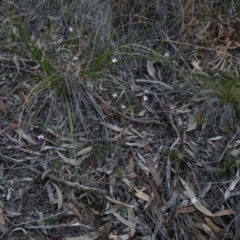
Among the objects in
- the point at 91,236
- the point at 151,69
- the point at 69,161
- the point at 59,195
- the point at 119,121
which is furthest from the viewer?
the point at 151,69

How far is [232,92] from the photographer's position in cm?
268

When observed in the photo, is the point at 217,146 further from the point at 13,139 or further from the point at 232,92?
the point at 13,139

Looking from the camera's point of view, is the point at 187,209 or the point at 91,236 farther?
the point at 187,209

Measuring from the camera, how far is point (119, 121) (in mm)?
2646

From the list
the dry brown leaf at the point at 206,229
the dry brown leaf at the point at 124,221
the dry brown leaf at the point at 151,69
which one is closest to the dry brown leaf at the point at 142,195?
the dry brown leaf at the point at 124,221

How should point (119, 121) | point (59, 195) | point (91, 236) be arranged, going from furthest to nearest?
point (119, 121) → point (59, 195) → point (91, 236)

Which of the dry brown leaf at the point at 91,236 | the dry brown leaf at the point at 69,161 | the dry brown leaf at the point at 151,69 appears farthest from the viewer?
the dry brown leaf at the point at 151,69

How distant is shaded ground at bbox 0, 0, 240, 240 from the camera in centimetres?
231

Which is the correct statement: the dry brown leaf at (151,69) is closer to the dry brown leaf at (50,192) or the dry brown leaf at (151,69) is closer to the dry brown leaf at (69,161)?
the dry brown leaf at (69,161)

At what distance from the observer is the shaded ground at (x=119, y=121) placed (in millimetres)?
2311

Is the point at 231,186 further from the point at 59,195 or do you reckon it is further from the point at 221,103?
the point at 59,195

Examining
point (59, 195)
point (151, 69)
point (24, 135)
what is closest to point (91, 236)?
point (59, 195)

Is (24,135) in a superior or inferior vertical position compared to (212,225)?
superior

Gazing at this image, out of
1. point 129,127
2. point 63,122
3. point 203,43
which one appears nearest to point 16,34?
point 63,122
